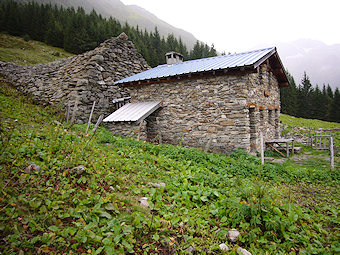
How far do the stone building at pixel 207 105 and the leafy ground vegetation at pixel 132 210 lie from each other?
3.67 meters

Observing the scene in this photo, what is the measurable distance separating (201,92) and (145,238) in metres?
7.72

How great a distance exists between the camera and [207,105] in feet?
30.5

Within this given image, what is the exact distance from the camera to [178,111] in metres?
10.2

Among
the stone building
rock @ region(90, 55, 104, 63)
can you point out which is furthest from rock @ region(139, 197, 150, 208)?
rock @ region(90, 55, 104, 63)

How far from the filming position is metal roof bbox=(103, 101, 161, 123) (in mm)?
9648

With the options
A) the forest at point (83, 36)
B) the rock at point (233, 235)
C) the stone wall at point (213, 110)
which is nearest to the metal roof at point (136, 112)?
the stone wall at point (213, 110)

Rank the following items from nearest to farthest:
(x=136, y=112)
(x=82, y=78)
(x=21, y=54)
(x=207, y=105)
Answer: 1. (x=207, y=105)
2. (x=136, y=112)
3. (x=82, y=78)
4. (x=21, y=54)

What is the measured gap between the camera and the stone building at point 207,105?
28.2ft

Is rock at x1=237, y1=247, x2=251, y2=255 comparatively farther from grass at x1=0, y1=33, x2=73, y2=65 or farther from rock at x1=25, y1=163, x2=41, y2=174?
grass at x1=0, y1=33, x2=73, y2=65

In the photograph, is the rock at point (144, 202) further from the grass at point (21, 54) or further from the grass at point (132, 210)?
the grass at point (21, 54)

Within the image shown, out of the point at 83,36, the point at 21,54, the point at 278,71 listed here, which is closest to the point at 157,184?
the point at 278,71

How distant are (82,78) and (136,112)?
470 centimetres

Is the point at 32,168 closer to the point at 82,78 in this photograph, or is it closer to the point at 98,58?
the point at 82,78

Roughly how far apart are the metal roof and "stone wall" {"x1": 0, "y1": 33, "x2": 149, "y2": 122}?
2430 millimetres
